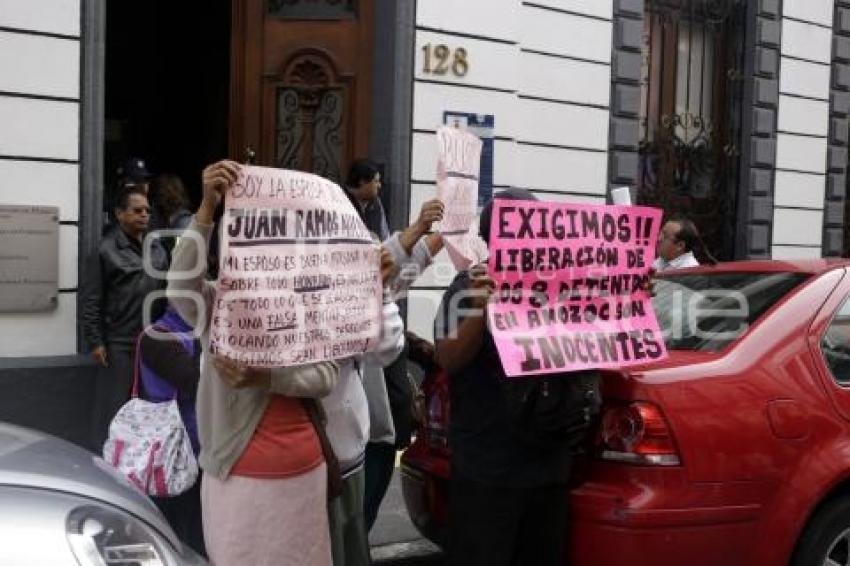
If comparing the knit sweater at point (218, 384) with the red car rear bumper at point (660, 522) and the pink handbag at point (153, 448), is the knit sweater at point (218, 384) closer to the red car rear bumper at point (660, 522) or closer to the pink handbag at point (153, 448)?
the pink handbag at point (153, 448)

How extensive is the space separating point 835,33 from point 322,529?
1106cm

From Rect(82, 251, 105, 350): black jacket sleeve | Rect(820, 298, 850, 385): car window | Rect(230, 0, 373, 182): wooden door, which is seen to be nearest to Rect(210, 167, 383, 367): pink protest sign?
Rect(820, 298, 850, 385): car window

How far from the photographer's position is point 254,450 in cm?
311

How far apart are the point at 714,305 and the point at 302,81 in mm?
4927

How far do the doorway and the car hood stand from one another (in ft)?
25.5

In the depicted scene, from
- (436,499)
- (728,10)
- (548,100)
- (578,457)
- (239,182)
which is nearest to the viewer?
(239,182)

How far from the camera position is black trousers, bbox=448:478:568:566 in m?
3.54

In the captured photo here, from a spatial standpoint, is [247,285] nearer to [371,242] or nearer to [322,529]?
[371,242]

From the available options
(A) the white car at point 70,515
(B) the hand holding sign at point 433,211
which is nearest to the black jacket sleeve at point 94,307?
(A) the white car at point 70,515

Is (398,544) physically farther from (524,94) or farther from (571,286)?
(524,94)

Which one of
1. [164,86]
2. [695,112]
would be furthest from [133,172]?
[695,112]

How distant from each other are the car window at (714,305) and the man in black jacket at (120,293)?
3070 mm

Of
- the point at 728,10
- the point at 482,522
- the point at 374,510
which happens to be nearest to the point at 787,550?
the point at 482,522

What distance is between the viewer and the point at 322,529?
3211 mm
